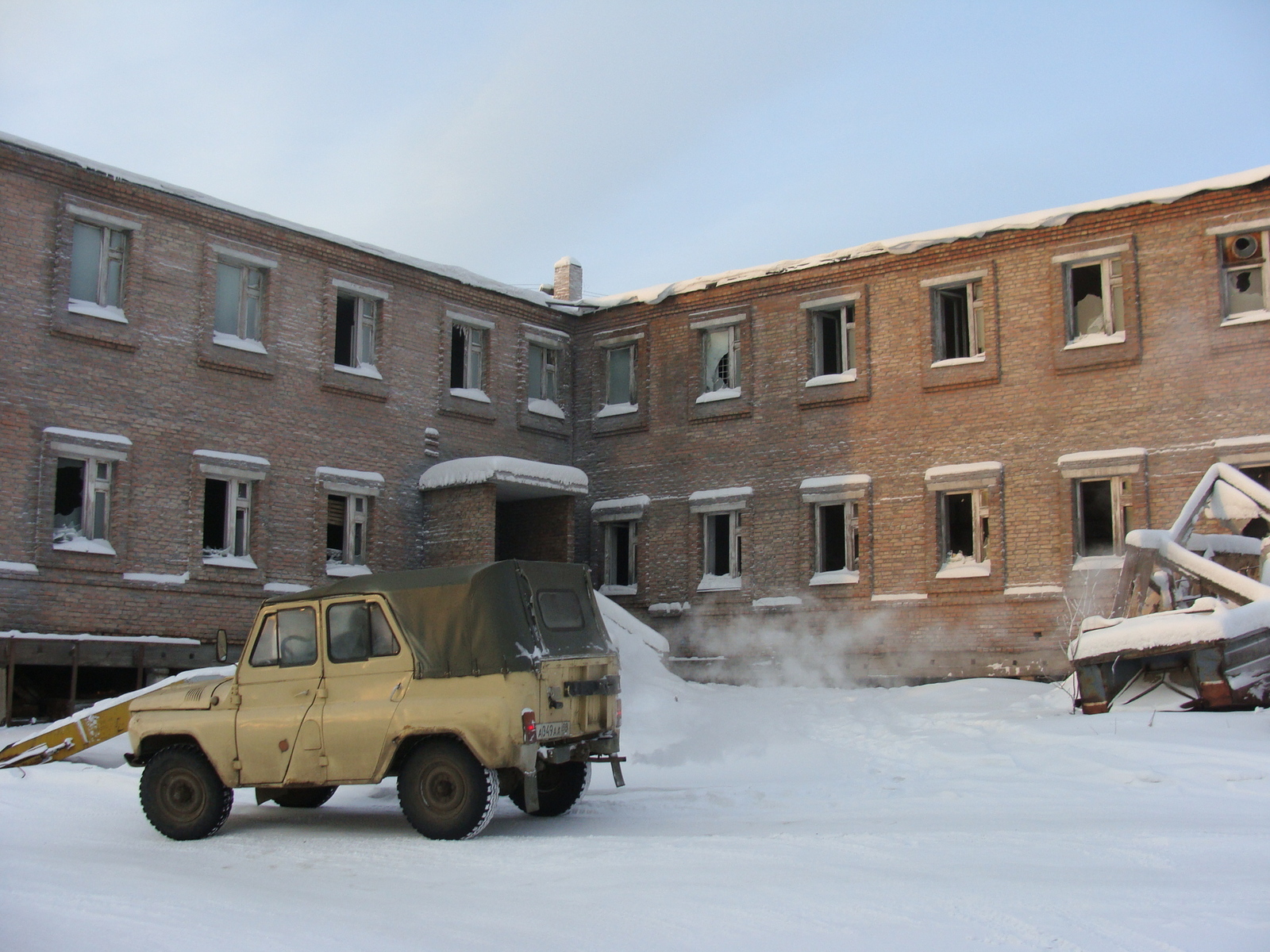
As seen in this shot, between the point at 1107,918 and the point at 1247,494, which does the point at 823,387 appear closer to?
the point at 1247,494

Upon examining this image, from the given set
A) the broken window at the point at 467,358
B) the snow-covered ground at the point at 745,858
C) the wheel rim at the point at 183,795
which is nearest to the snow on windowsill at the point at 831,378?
the broken window at the point at 467,358

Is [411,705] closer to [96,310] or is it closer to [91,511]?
[91,511]

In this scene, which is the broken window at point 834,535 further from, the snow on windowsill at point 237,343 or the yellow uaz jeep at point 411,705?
the yellow uaz jeep at point 411,705

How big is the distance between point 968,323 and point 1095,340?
2.34 m

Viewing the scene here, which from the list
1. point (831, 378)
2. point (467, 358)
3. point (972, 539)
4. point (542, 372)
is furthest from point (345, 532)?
point (972, 539)

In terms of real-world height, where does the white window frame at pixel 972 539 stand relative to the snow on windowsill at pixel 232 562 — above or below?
above

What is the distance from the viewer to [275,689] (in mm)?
9938

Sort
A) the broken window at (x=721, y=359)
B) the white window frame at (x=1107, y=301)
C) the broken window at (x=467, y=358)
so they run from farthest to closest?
1. the broken window at (x=467, y=358)
2. the broken window at (x=721, y=359)
3. the white window frame at (x=1107, y=301)

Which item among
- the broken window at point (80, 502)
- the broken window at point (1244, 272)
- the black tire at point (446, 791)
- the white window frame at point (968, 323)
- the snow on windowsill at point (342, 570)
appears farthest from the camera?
the snow on windowsill at point (342, 570)

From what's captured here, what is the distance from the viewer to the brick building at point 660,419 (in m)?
18.4

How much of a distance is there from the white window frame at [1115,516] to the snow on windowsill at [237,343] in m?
13.7

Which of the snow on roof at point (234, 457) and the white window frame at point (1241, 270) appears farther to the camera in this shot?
the snow on roof at point (234, 457)

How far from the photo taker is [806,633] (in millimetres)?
21703

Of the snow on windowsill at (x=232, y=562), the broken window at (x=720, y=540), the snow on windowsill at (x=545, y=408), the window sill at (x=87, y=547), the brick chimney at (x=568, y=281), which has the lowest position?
the snow on windowsill at (x=232, y=562)
